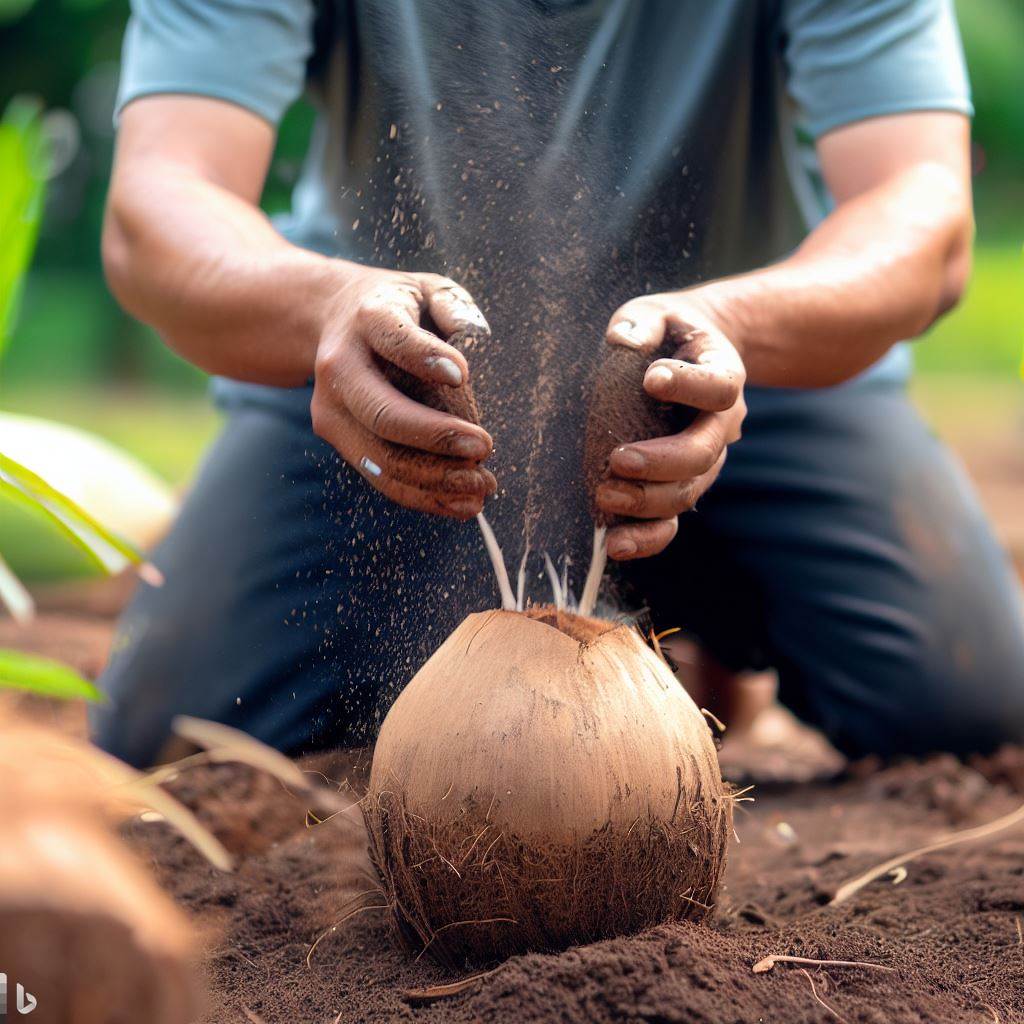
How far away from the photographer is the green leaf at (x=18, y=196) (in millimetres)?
1587

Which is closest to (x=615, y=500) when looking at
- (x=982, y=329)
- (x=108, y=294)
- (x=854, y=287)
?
(x=854, y=287)

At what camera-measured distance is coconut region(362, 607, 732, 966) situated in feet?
3.70

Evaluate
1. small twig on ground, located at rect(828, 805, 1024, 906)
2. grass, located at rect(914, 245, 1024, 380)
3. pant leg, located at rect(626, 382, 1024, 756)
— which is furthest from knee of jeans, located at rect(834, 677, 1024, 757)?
grass, located at rect(914, 245, 1024, 380)

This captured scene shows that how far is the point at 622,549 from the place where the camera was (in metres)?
1.22

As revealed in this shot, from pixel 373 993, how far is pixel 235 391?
142cm

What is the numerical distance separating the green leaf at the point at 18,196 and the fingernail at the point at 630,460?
86cm

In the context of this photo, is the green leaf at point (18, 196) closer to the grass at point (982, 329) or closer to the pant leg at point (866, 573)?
the pant leg at point (866, 573)

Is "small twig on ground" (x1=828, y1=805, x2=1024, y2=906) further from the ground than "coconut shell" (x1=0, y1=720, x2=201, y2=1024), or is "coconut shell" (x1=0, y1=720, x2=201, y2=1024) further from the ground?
"coconut shell" (x1=0, y1=720, x2=201, y2=1024)

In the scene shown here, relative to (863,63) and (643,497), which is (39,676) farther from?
(863,63)

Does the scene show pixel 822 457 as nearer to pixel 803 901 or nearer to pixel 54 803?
pixel 803 901

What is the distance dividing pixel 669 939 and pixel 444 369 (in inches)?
22.4

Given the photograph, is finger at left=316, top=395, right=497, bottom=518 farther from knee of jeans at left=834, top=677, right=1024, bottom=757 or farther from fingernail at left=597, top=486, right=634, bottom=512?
knee of jeans at left=834, top=677, right=1024, bottom=757

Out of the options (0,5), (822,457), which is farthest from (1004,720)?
(0,5)

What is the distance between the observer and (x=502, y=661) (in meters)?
1.18
